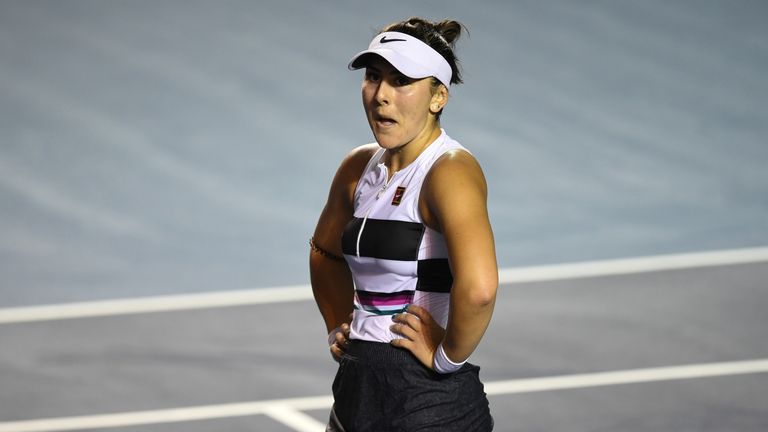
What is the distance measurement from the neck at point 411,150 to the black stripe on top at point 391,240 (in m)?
0.20

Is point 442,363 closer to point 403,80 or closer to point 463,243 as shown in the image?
point 463,243

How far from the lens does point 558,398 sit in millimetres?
6848

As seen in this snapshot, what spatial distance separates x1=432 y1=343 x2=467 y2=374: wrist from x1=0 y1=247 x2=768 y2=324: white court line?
16.6ft

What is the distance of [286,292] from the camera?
882 cm

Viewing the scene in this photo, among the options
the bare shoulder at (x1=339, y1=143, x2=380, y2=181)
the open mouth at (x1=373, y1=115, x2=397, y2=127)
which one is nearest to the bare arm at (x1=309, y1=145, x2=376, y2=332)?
the bare shoulder at (x1=339, y1=143, x2=380, y2=181)

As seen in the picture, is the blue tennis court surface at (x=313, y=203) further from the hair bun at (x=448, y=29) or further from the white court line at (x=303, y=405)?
the hair bun at (x=448, y=29)

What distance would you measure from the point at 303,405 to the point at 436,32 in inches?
137

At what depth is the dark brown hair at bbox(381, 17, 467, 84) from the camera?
3.71 metres

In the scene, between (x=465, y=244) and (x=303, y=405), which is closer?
(x=465, y=244)

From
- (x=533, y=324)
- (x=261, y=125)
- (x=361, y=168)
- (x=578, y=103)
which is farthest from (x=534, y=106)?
(x=361, y=168)

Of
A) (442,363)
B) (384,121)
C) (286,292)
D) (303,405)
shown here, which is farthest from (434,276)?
(286,292)

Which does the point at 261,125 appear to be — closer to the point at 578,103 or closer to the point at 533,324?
the point at 578,103

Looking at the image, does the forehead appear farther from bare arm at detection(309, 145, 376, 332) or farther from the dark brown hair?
bare arm at detection(309, 145, 376, 332)

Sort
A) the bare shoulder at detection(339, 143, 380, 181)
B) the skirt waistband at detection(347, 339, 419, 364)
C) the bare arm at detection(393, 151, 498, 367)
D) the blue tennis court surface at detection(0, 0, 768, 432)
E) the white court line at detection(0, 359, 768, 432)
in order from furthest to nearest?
the blue tennis court surface at detection(0, 0, 768, 432), the white court line at detection(0, 359, 768, 432), the bare shoulder at detection(339, 143, 380, 181), the skirt waistband at detection(347, 339, 419, 364), the bare arm at detection(393, 151, 498, 367)
